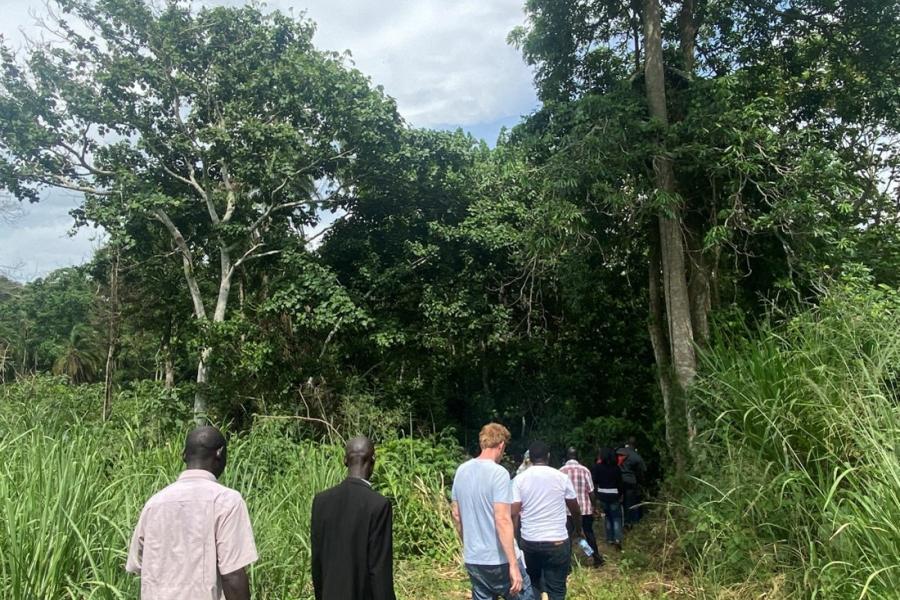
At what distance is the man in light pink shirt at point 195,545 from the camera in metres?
2.59

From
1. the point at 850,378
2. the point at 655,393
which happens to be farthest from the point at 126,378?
the point at 850,378

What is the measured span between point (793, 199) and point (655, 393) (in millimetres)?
5353

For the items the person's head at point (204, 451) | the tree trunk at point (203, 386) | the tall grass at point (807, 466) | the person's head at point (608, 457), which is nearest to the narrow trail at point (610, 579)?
the tall grass at point (807, 466)

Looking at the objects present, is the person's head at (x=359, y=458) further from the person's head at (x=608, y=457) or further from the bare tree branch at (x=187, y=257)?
the bare tree branch at (x=187, y=257)

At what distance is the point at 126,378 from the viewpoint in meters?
25.0

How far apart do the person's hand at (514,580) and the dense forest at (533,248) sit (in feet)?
5.74

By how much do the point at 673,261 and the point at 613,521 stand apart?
3.95 metres

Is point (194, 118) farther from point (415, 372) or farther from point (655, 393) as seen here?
point (655, 393)

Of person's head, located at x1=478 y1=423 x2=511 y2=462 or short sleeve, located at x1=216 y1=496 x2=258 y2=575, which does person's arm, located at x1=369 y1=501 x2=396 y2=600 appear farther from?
person's head, located at x1=478 y1=423 x2=511 y2=462

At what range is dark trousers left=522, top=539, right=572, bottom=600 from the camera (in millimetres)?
4750

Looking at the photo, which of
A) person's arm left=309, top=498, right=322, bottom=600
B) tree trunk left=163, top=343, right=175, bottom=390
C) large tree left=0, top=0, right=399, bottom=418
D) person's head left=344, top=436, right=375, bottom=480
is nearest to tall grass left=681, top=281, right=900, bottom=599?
person's head left=344, top=436, right=375, bottom=480

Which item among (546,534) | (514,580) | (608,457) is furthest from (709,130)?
(514,580)

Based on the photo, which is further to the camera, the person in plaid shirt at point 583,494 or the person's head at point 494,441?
the person in plaid shirt at point 583,494

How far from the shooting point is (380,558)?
305cm
